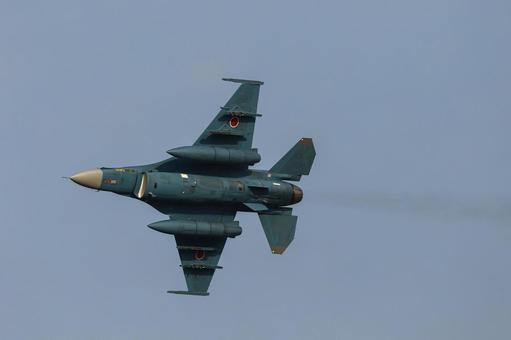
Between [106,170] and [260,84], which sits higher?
[260,84]

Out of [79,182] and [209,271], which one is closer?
[79,182]

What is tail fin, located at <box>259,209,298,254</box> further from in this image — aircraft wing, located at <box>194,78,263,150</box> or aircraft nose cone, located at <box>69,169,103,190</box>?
aircraft nose cone, located at <box>69,169,103,190</box>

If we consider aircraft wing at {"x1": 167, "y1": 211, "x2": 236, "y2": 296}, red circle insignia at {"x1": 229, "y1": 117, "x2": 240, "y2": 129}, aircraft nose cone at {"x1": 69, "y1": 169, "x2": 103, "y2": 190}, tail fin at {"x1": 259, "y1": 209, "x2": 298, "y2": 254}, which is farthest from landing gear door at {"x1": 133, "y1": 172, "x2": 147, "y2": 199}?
tail fin at {"x1": 259, "y1": 209, "x2": 298, "y2": 254}

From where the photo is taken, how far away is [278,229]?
79812mm

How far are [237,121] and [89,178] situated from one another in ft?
24.7

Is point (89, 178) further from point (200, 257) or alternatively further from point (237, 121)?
point (200, 257)

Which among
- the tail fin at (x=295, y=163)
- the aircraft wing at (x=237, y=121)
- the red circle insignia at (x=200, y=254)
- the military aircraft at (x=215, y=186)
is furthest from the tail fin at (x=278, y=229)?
the aircraft wing at (x=237, y=121)

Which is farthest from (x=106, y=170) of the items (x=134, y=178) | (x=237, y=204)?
(x=237, y=204)

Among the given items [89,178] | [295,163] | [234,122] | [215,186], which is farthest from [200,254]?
[89,178]

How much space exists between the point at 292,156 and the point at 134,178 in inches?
315

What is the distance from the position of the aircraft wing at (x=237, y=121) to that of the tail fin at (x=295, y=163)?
209 centimetres

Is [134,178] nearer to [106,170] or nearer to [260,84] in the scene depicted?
[106,170]

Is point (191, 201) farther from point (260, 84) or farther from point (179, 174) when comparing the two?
point (260, 84)

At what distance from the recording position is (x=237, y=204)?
78688mm
